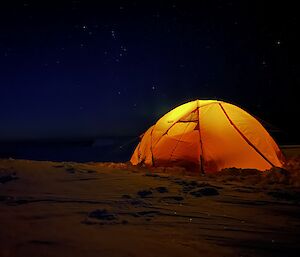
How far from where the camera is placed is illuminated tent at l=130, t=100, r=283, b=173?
8.53 m

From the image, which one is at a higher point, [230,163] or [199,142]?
[199,142]

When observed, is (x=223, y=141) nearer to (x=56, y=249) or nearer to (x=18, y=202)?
(x=18, y=202)

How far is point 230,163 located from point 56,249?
643 centimetres

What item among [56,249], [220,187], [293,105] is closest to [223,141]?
[220,187]

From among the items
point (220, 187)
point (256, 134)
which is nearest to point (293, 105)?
point (256, 134)

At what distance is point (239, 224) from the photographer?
3.51 metres

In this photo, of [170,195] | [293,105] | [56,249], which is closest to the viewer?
[56,249]

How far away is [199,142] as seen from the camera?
8.66 meters

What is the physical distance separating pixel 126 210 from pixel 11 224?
133 cm

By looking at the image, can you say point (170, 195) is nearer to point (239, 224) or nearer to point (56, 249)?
point (239, 224)

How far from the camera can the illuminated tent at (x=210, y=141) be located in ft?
28.0

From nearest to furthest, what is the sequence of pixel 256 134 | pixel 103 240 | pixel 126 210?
1. pixel 103 240
2. pixel 126 210
3. pixel 256 134

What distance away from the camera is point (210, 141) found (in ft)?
28.5

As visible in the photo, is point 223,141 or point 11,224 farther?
point 223,141
